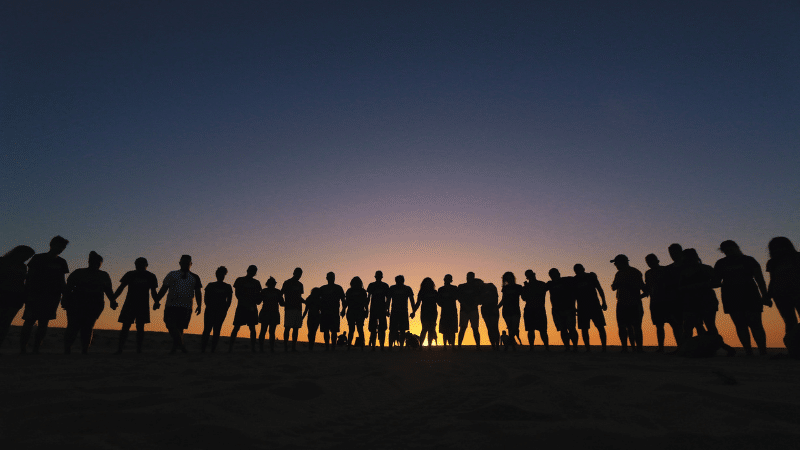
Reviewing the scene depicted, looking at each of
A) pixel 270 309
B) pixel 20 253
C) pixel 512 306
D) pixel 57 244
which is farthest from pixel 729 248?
pixel 20 253

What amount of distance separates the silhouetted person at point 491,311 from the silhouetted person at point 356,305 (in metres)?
2.77

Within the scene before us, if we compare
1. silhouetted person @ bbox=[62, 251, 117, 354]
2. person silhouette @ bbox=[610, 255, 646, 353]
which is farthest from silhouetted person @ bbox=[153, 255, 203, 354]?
person silhouette @ bbox=[610, 255, 646, 353]

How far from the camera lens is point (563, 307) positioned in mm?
8664

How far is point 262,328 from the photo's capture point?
935cm

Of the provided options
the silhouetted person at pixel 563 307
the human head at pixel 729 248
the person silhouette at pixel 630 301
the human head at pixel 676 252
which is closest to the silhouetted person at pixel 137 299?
the silhouetted person at pixel 563 307

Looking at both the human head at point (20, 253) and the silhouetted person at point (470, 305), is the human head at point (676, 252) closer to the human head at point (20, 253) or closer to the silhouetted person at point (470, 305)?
the silhouetted person at point (470, 305)

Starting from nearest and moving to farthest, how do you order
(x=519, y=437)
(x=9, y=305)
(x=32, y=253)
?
1. (x=519, y=437)
2. (x=9, y=305)
3. (x=32, y=253)

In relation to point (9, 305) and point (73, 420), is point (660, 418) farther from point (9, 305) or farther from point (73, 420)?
point (9, 305)

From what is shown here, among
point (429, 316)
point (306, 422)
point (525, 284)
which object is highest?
point (525, 284)

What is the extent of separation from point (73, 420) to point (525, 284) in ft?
27.9

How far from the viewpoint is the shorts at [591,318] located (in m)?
8.31

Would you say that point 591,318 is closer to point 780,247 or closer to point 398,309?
point 780,247

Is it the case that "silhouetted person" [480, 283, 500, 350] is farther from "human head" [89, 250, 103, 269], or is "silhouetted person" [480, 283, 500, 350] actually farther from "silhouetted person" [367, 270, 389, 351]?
"human head" [89, 250, 103, 269]

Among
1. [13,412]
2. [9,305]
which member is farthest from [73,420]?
[9,305]
